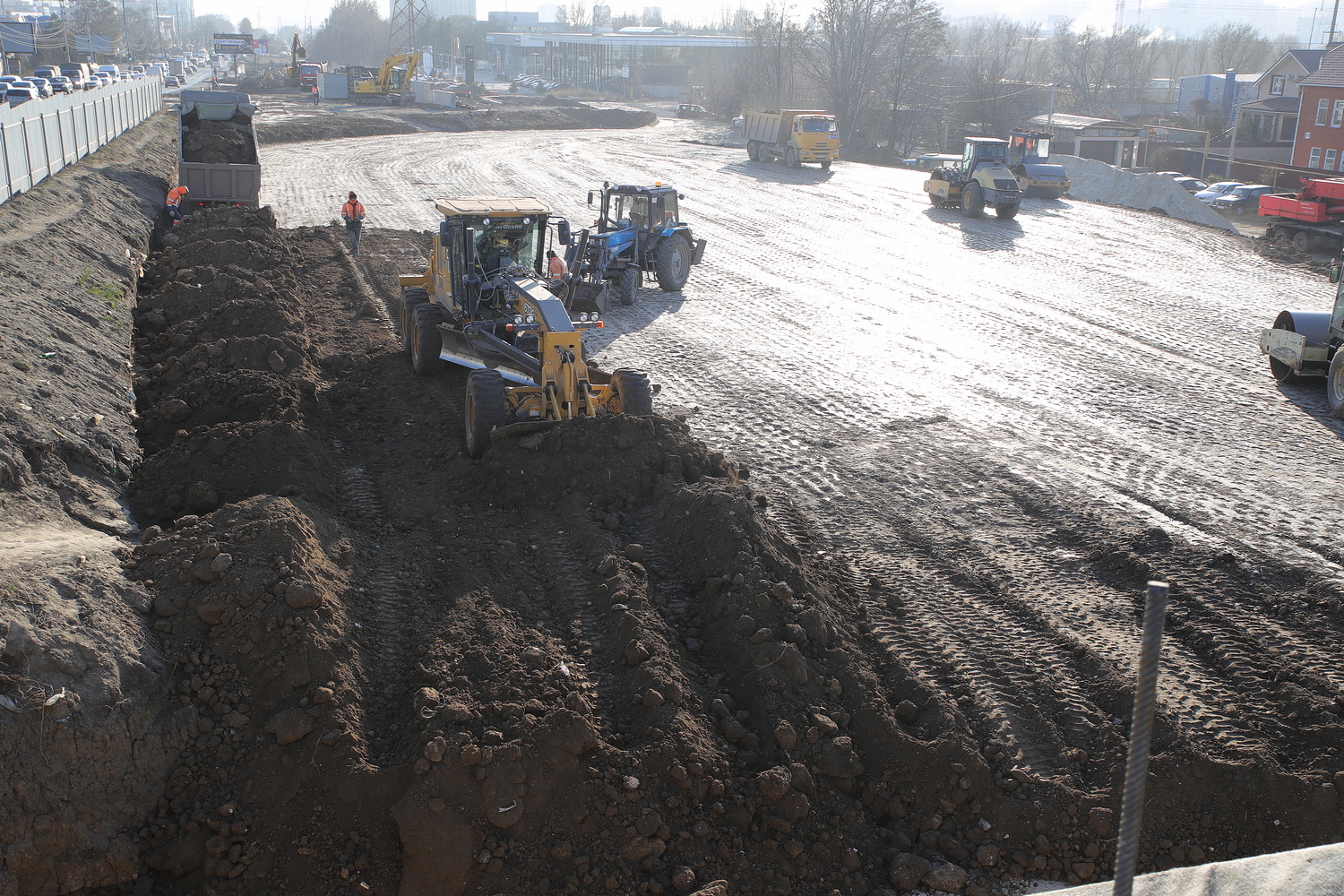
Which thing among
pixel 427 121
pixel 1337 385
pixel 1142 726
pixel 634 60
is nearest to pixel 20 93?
pixel 427 121

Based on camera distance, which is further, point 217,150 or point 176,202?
point 217,150

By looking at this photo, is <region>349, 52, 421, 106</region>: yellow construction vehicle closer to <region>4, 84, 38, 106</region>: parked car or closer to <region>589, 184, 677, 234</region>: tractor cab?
<region>4, 84, 38, 106</region>: parked car

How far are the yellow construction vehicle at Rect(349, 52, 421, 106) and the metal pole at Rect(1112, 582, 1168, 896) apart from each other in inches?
2546

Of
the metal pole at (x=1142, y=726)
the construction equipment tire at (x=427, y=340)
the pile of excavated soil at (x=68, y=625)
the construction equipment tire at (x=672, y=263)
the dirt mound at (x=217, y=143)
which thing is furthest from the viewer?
the dirt mound at (x=217, y=143)

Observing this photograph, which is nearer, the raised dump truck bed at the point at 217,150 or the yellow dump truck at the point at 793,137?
the raised dump truck bed at the point at 217,150

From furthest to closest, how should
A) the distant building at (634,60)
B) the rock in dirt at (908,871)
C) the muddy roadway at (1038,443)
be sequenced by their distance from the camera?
the distant building at (634,60) < the muddy roadway at (1038,443) < the rock in dirt at (908,871)

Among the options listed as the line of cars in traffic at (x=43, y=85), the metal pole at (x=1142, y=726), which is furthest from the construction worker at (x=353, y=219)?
the metal pole at (x=1142, y=726)

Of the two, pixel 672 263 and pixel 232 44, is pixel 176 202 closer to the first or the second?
pixel 672 263

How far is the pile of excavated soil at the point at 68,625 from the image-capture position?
5.14m

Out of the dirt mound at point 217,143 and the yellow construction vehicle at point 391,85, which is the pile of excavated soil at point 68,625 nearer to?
the dirt mound at point 217,143

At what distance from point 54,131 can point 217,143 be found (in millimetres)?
3983

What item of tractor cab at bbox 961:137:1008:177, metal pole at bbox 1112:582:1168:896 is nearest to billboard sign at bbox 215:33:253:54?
tractor cab at bbox 961:137:1008:177

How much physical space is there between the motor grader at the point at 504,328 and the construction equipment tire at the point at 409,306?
2 centimetres

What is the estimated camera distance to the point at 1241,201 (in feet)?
122
